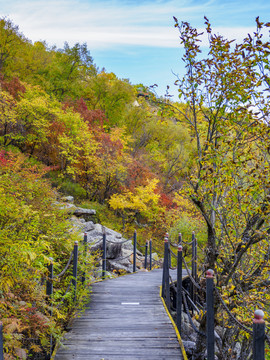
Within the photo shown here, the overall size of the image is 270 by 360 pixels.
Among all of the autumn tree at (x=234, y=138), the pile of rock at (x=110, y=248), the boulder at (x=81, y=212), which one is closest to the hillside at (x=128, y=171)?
the autumn tree at (x=234, y=138)

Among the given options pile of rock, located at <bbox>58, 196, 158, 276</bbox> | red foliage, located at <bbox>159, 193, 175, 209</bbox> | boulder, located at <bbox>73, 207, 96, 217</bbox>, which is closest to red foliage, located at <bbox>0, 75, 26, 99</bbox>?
boulder, located at <bbox>73, 207, 96, 217</bbox>

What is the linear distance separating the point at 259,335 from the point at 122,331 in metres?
3.51

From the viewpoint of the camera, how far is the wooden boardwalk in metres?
4.25

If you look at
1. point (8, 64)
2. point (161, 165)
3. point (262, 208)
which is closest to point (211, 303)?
point (262, 208)

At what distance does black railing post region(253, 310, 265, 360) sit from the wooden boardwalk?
8.04 ft

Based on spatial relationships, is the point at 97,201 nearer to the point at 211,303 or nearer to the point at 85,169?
the point at 85,169

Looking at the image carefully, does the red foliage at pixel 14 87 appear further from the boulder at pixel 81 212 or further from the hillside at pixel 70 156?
the boulder at pixel 81 212

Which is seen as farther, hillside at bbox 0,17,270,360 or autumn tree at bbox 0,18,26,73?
autumn tree at bbox 0,18,26,73

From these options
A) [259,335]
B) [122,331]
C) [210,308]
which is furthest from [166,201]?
[259,335]

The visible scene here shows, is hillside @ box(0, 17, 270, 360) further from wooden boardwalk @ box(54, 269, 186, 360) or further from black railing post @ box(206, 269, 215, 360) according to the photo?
black railing post @ box(206, 269, 215, 360)

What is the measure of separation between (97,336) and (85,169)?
16.6 meters

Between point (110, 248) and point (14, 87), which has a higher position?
point (14, 87)

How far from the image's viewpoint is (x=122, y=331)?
198 inches

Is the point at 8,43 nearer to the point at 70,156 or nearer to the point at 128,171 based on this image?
the point at 70,156
